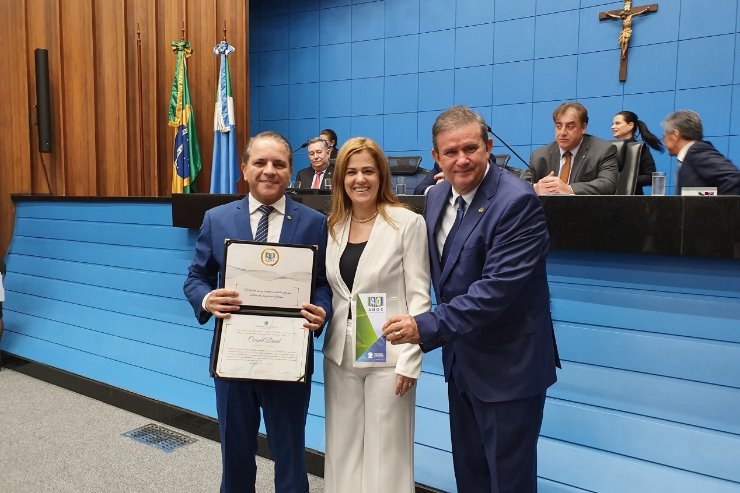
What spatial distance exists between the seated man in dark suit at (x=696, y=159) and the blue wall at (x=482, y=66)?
2812 millimetres

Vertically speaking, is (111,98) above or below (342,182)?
above

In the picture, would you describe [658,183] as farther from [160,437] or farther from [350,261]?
[160,437]

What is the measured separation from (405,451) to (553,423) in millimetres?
749

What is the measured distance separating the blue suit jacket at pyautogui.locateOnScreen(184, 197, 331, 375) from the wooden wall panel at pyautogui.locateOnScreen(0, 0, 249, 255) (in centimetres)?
413

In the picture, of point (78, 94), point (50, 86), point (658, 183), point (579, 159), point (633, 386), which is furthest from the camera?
point (78, 94)

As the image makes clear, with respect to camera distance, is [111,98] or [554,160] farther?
[111,98]

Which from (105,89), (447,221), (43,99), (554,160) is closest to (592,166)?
(554,160)

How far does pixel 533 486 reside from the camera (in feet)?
5.57

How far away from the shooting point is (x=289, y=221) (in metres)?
1.92

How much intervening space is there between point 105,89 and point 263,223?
15.3 feet

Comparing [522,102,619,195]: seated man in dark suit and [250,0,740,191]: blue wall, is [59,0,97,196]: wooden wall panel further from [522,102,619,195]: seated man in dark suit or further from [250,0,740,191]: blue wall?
[522,102,619,195]: seated man in dark suit

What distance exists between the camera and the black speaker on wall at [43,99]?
208 inches

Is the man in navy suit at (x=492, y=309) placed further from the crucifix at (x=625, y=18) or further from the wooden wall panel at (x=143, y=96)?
the wooden wall panel at (x=143, y=96)

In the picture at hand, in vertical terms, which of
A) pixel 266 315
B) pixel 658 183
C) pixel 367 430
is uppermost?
→ pixel 658 183
